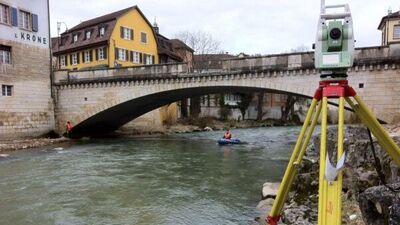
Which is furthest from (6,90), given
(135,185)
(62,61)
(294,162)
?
(294,162)

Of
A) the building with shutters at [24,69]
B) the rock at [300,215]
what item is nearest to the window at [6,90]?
the building with shutters at [24,69]

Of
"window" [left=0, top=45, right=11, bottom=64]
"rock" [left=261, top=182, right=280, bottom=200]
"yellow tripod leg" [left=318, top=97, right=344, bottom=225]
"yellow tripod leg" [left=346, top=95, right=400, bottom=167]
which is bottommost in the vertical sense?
"rock" [left=261, top=182, right=280, bottom=200]

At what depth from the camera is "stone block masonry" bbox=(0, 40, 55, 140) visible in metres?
23.9

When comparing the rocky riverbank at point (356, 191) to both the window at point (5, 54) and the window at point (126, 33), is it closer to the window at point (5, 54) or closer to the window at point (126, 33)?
the window at point (5, 54)

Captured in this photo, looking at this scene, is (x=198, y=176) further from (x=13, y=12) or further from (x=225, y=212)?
(x=13, y=12)

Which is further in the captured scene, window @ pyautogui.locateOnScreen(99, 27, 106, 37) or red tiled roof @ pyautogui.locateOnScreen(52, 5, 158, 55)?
window @ pyautogui.locateOnScreen(99, 27, 106, 37)

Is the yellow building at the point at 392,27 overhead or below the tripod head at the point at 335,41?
overhead

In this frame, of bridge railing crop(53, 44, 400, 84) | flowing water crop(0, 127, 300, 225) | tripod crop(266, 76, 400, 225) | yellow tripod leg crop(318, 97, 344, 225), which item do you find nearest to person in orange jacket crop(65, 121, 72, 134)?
bridge railing crop(53, 44, 400, 84)

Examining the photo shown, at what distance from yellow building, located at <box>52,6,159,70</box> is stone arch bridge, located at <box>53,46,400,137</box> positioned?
6.86 meters

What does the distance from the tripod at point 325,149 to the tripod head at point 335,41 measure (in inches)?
6.0

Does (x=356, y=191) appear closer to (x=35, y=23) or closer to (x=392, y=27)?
(x=35, y=23)

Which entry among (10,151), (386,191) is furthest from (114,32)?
(386,191)

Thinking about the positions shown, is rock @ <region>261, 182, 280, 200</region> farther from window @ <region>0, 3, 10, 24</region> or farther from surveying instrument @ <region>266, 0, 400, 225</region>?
window @ <region>0, 3, 10, 24</region>

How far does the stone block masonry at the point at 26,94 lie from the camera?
23.9 meters
